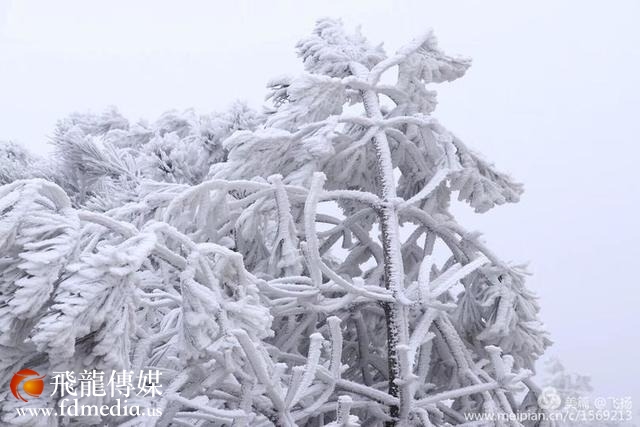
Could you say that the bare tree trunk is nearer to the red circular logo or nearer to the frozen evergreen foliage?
the frozen evergreen foliage

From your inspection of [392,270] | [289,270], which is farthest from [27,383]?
[392,270]

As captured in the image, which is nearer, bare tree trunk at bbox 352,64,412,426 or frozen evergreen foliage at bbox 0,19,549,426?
frozen evergreen foliage at bbox 0,19,549,426

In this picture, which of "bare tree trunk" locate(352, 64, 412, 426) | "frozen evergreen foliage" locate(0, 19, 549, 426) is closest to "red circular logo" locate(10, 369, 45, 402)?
"frozen evergreen foliage" locate(0, 19, 549, 426)

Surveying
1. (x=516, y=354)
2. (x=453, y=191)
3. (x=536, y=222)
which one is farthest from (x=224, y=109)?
(x=536, y=222)

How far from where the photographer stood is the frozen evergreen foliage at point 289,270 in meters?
2.39

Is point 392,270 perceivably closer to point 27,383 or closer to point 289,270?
point 289,270

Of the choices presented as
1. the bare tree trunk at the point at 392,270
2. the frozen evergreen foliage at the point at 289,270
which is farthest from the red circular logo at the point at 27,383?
the bare tree trunk at the point at 392,270

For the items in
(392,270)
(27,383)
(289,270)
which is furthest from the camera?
(392,270)

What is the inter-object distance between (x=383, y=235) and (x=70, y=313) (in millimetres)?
2646

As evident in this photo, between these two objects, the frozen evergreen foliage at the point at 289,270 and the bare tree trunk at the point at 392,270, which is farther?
the bare tree trunk at the point at 392,270

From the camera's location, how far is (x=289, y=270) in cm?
416

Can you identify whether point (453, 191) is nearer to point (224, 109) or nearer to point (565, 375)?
point (224, 109)

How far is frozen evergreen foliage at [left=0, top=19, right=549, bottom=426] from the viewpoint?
2.39 meters

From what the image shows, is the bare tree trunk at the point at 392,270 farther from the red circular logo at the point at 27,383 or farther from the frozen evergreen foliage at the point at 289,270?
the red circular logo at the point at 27,383
